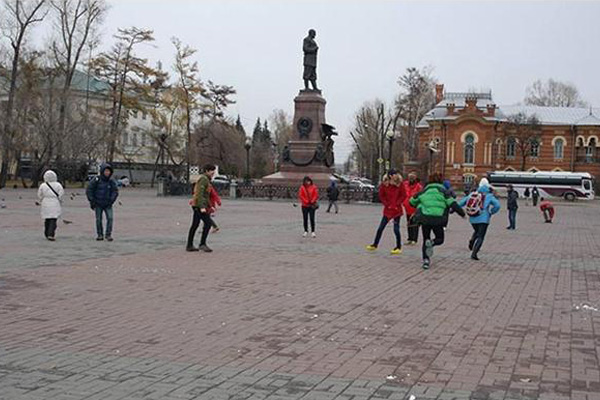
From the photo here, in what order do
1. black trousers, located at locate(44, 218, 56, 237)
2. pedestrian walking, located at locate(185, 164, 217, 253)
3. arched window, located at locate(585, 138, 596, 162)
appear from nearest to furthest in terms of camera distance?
1. pedestrian walking, located at locate(185, 164, 217, 253)
2. black trousers, located at locate(44, 218, 56, 237)
3. arched window, located at locate(585, 138, 596, 162)

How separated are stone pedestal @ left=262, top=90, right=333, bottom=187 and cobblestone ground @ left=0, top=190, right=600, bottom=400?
28863mm

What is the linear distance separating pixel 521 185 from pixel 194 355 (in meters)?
65.5

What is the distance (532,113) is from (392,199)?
7453 centimetres

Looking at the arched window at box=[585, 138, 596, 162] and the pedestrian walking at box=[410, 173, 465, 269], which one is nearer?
the pedestrian walking at box=[410, 173, 465, 269]

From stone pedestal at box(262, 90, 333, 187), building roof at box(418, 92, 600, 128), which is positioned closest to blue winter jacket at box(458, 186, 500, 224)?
stone pedestal at box(262, 90, 333, 187)

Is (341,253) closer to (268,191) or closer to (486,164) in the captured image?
(268,191)

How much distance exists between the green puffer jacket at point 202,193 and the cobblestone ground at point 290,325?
1.01 m

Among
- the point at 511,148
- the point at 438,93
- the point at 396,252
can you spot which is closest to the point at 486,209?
the point at 396,252

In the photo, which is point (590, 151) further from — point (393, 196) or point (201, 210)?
point (201, 210)

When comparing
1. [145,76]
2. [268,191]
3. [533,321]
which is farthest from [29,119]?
[533,321]

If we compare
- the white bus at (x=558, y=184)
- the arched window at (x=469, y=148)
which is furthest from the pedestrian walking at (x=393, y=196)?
the arched window at (x=469, y=148)

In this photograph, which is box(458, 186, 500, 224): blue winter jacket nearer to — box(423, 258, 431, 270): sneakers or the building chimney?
box(423, 258, 431, 270): sneakers

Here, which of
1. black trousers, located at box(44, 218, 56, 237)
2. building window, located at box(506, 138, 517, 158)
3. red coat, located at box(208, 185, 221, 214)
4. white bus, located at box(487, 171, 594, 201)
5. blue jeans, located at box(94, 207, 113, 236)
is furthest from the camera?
building window, located at box(506, 138, 517, 158)

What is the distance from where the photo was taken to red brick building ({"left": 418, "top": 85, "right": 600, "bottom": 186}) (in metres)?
79.4
